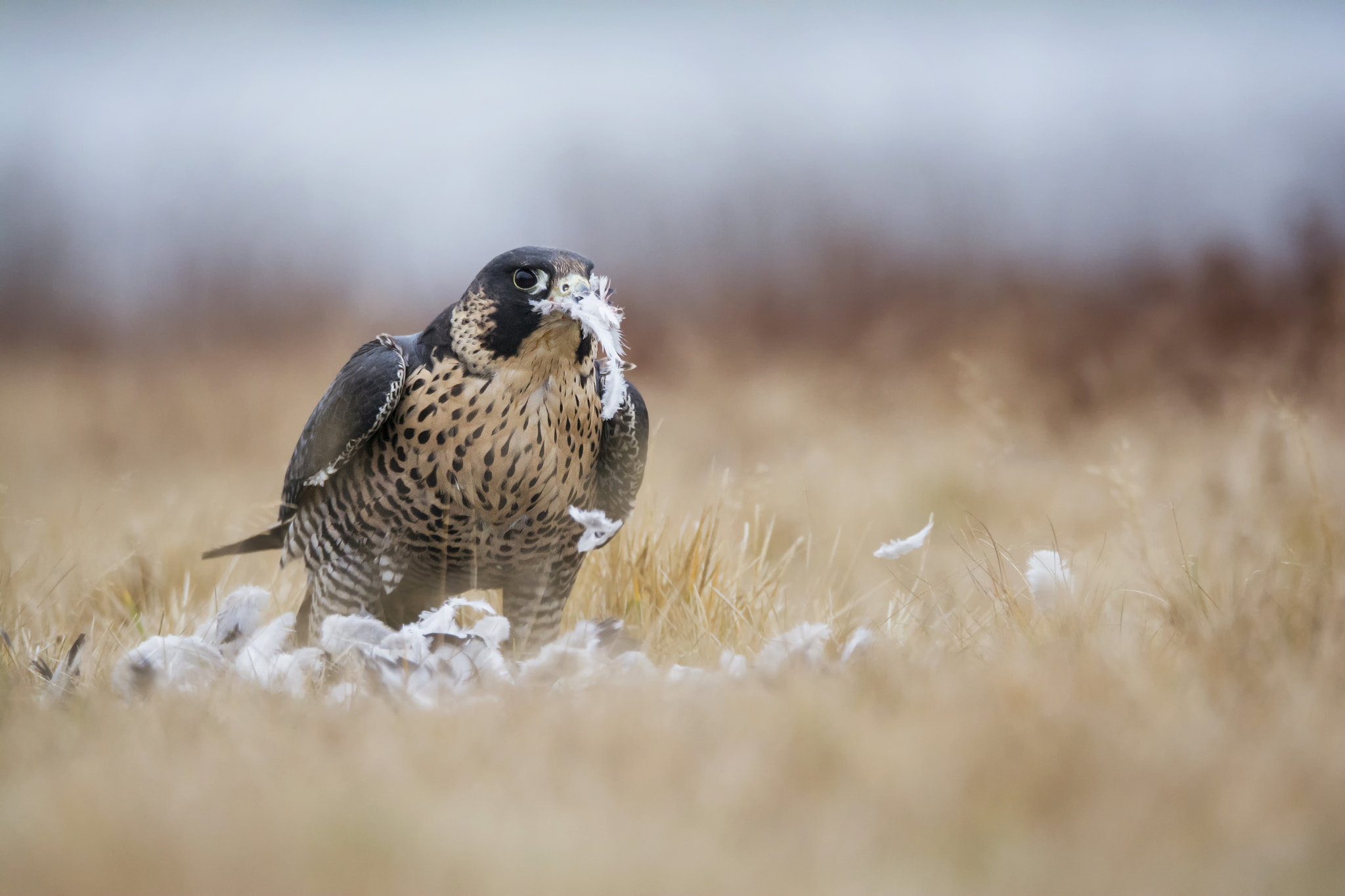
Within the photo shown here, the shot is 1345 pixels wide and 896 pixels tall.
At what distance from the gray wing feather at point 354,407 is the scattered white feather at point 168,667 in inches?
20.6

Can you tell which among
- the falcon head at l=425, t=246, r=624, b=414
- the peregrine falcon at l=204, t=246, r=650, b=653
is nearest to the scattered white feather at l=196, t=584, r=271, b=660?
the peregrine falcon at l=204, t=246, r=650, b=653

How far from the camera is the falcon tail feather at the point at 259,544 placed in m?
2.90

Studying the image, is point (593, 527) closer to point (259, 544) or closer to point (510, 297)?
point (510, 297)

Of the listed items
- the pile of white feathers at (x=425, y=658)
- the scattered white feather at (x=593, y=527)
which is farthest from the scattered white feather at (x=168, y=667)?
the scattered white feather at (x=593, y=527)

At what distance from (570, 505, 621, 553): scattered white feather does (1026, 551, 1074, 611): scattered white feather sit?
100 centimetres

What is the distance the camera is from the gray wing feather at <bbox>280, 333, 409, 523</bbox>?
2369 mm

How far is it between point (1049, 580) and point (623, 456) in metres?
1.12

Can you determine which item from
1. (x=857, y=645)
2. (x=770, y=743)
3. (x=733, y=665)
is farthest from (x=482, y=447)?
(x=770, y=743)

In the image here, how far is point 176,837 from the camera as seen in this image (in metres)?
1.11

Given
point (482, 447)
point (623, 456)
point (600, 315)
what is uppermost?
point (600, 315)

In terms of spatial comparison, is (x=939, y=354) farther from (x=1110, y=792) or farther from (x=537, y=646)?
(x=1110, y=792)

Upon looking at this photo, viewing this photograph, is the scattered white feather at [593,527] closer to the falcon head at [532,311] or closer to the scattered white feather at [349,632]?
the falcon head at [532,311]

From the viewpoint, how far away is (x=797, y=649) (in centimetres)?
200

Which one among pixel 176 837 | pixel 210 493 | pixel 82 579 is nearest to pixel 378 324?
pixel 210 493
